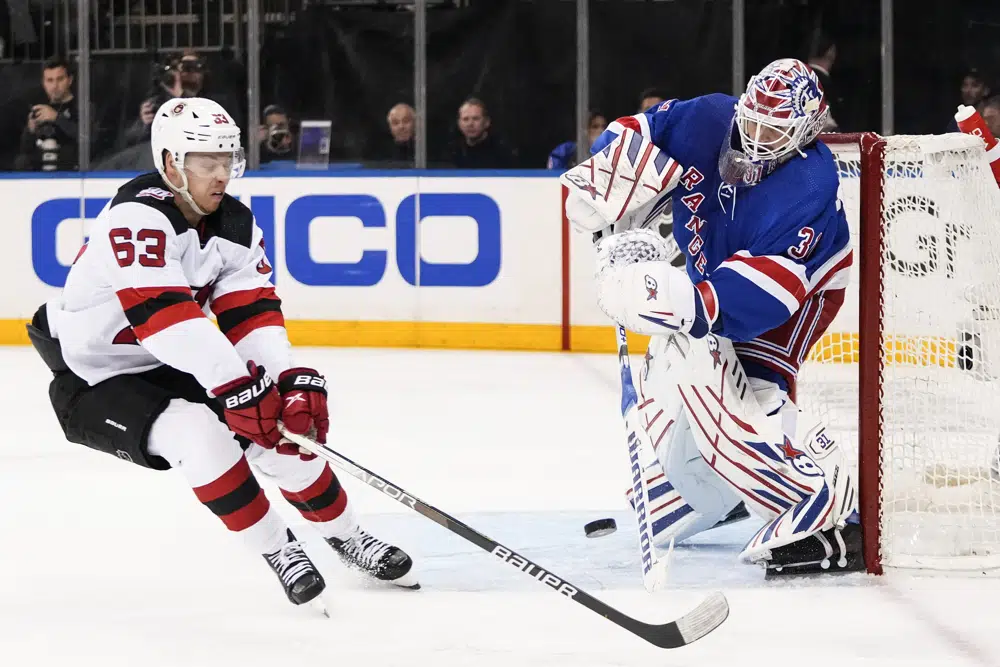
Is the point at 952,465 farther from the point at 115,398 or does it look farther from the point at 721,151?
the point at 115,398

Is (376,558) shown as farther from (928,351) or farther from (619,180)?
(928,351)

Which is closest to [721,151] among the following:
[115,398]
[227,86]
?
[115,398]

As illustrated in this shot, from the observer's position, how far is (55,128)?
6.55 m

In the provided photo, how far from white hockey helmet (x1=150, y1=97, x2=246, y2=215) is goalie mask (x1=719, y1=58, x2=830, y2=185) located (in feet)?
2.83

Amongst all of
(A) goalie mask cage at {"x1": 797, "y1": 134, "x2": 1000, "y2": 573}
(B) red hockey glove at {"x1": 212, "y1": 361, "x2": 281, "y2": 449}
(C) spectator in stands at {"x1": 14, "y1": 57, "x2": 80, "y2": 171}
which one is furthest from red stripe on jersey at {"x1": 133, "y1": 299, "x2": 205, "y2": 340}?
(C) spectator in stands at {"x1": 14, "y1": 57, "x2": 80, "y2": 171}

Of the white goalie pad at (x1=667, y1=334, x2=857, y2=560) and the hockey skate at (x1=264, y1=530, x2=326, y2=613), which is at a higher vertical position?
the white goalie pad at (x1=667, y1=334, x2=857, y2=560)

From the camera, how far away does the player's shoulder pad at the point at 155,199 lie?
234 centimetres

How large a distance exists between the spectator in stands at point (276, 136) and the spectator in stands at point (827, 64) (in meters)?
2.24

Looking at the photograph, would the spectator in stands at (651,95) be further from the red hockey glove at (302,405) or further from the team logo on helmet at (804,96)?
the red hockey glove at (302,405)

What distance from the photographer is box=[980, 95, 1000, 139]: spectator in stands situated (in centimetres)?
584

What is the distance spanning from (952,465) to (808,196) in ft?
2.46

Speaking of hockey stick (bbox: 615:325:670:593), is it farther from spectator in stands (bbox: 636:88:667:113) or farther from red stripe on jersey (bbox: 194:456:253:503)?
spectator in stands (bbox: 636:88:667:113)

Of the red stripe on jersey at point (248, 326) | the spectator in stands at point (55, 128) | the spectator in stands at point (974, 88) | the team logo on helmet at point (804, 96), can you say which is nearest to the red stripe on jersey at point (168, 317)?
the red stripe on jersey at point (248, 326)

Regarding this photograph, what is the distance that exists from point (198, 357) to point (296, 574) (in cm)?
38
